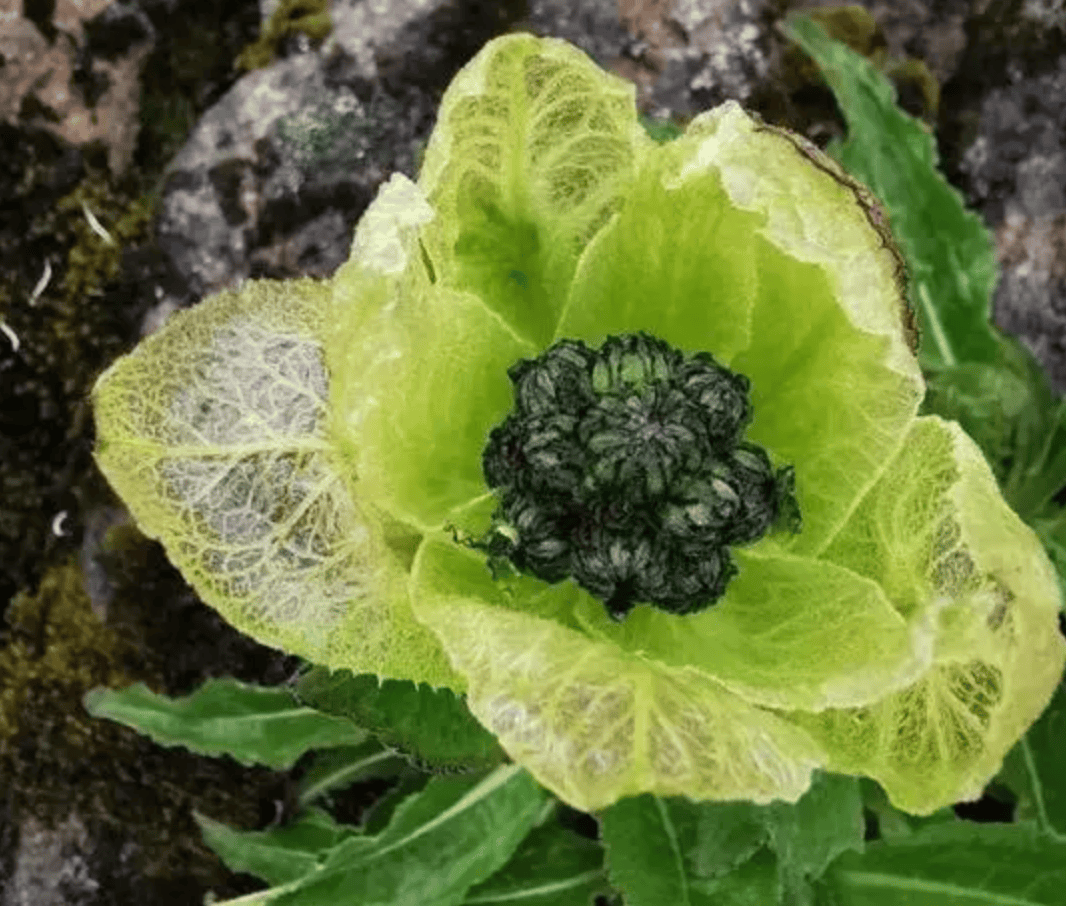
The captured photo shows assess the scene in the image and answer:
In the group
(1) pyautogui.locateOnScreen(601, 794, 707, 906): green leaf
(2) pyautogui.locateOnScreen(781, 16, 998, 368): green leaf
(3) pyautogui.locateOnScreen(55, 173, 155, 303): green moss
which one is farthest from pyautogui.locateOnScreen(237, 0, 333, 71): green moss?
(1) pyautogui.locateOnScreen(601, 794, 707, 906): green leaf

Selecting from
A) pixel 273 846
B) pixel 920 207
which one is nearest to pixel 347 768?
pixel 273 846

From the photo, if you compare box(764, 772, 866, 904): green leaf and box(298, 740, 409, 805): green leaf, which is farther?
box(298, 740, 409, 805): green leaf

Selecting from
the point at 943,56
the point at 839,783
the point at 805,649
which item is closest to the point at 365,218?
the point at 805,649

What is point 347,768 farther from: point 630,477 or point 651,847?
point 630,477

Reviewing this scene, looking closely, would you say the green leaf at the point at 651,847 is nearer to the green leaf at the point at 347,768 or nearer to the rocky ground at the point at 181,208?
the green leaf at the point at 347,768

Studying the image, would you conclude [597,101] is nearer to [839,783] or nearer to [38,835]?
[839,783]

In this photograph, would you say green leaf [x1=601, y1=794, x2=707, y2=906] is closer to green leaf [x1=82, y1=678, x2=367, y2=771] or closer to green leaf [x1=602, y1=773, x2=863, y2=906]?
green leaf [x1=602, y1=773, x2=863, y2=906]

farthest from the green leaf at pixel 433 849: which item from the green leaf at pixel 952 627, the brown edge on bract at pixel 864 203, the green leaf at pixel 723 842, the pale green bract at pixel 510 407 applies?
the brown edge on bract at pixel 864 203
